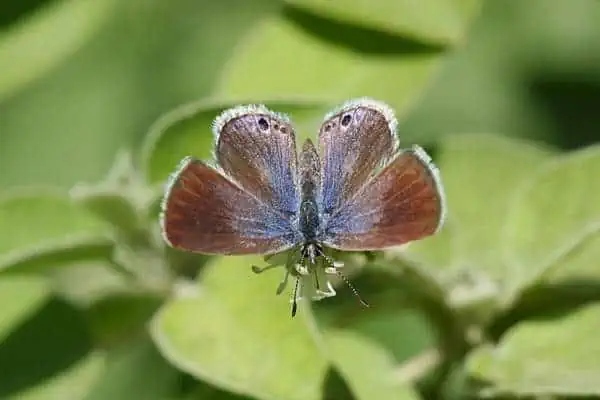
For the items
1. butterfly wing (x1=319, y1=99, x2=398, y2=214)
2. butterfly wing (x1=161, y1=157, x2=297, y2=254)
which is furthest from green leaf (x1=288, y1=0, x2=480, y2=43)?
butterfly wing (x1=161, y1=157, x2=297, y2=254)

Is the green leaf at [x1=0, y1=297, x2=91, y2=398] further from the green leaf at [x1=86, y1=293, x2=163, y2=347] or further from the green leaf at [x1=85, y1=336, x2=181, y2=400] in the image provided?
the green leaf at [x1=85, y1=336, x2=181, y2=400]

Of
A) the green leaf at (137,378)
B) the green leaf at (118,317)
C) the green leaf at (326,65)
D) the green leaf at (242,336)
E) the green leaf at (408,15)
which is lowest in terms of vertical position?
the green leaf at (137,378)

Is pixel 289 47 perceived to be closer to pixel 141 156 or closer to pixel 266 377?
pixel 141 156

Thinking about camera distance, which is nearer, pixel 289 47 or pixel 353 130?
pixel 353 130

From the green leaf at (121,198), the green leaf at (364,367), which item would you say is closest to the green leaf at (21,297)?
the green leaf at (121,198)

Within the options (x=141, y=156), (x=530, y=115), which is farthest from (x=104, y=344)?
(x=530, y=115)

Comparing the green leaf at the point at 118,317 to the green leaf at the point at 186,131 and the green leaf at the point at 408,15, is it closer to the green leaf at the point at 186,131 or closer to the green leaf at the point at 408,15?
the green leaf at the point at 186,131
